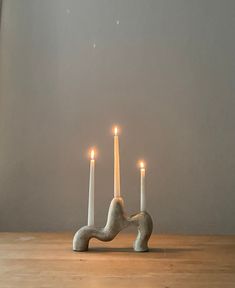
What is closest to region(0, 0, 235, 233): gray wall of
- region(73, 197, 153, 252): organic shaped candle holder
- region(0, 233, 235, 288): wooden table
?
region(0, 233, 235, 288): wooden table

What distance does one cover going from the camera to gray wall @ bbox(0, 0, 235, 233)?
1190 millimetres

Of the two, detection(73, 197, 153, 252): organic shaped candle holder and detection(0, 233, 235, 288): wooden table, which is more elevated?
detection(73, 197, 153, 252): organic shaped candle holder

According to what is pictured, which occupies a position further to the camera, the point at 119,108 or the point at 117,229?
the point at 119,108

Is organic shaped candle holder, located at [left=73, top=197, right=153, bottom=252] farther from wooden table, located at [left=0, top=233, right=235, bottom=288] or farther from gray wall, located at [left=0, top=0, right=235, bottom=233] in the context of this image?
gray wall, located at [left=0, top=0, right=235, bottom=233]

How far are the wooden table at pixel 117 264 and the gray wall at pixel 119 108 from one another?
248mm

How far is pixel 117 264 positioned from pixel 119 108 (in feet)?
2.23

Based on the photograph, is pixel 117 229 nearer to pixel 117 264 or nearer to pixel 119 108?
pixel 117 264

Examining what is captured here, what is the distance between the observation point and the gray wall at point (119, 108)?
1.19 m

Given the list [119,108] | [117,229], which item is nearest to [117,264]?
[117,229]

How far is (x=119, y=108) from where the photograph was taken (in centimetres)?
124

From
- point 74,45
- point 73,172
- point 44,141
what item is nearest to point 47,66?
point 74,45

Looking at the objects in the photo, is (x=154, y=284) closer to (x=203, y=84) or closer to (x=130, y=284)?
(x=130, y=284)

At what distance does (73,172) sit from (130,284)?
0.69 meters

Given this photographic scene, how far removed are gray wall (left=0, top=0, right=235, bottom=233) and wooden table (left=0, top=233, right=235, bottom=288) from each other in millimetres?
248
